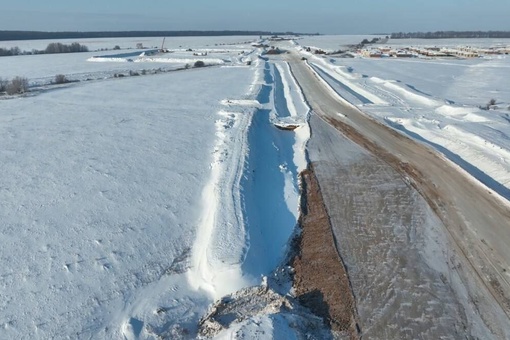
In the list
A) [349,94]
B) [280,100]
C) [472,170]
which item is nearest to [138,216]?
[472,170]

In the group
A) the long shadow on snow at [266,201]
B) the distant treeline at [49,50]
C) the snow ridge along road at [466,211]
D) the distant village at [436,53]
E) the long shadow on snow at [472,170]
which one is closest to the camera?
the snow ridge along road at [466,211]

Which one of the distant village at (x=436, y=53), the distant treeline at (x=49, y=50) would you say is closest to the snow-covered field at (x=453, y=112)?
the distant village at (x=436, y=53)

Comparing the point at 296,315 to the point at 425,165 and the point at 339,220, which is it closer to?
the point at 339,220

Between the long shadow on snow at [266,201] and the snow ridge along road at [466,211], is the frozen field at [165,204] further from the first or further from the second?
the snow ridge along road at [466,211]

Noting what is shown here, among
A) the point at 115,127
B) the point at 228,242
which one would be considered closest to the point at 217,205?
the point at 228,242

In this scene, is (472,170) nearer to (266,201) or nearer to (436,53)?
(266,201)

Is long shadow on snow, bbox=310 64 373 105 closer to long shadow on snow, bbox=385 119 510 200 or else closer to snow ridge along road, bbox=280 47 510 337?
snow ridge along road, bbox=280 47 510 337

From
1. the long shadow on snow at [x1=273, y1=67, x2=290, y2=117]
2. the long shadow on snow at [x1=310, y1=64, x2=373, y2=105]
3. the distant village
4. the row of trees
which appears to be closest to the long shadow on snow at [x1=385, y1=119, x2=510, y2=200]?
the long shadow on snow at [x1=273, y1=67, x2=290, y2=117]
